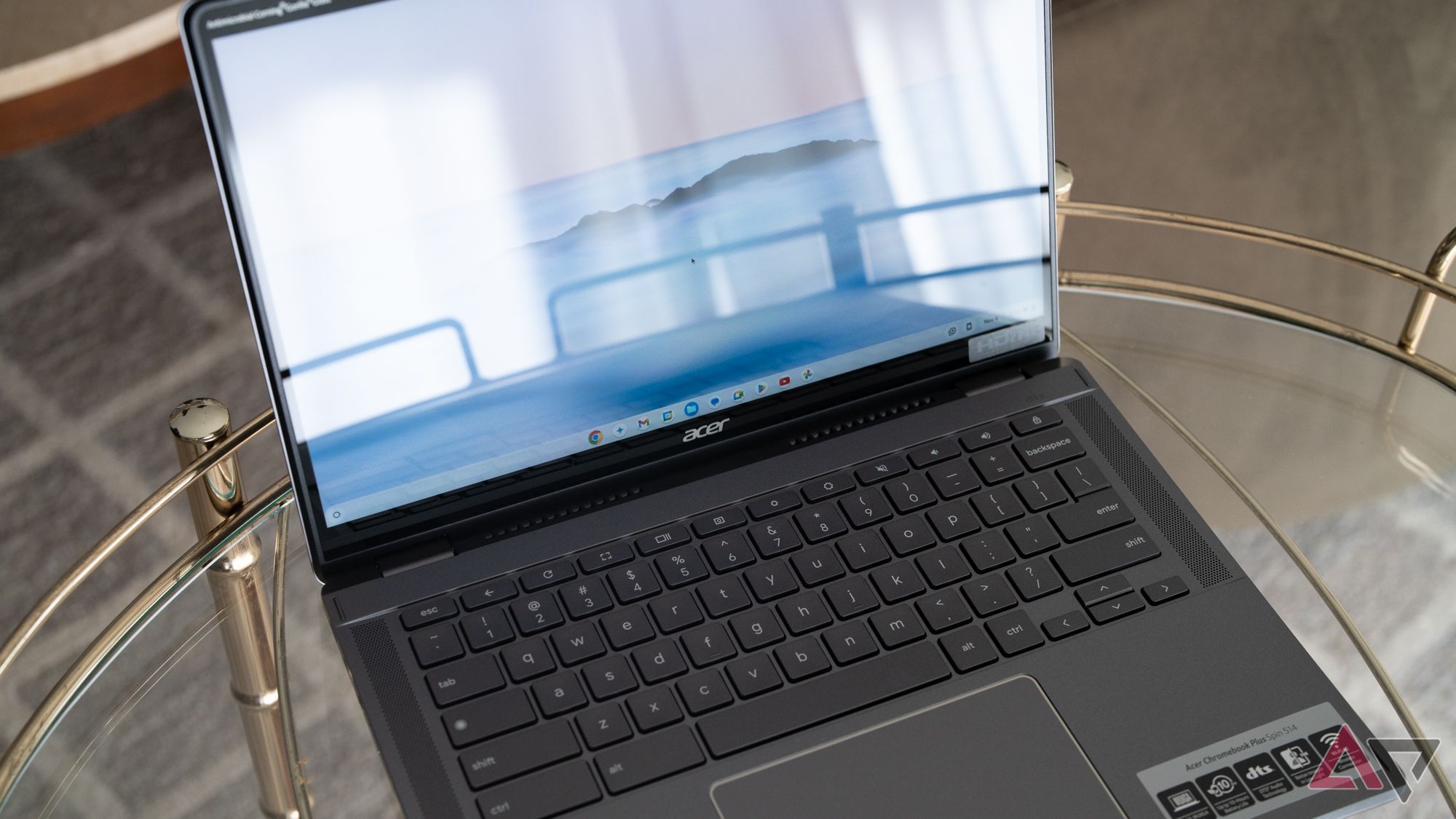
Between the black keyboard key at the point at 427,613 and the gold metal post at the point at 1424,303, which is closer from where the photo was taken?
the black keyboard key at the point at 427,613

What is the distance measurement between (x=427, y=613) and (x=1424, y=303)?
765 millimetres

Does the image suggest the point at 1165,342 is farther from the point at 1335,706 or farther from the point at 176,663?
the point at 176,663

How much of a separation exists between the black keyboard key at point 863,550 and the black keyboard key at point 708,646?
9 centimetres

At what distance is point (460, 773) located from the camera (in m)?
0.66

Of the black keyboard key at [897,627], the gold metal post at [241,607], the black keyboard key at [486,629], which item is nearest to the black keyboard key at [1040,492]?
the black keyboard key at [897,627]

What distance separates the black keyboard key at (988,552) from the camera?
748 millimetres

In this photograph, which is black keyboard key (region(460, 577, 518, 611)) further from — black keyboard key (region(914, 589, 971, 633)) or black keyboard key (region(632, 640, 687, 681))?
black keyboard key (region(914, 589, 971, 633))

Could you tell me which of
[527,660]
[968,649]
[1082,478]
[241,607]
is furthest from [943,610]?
[241,607]

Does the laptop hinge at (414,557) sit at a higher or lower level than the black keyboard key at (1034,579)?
higher

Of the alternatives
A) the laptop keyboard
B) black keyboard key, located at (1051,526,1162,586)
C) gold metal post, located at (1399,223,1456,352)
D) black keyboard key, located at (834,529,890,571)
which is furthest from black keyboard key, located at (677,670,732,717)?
gold metal post, located at (1399,223,1456,352)

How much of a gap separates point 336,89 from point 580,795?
1.24 ft

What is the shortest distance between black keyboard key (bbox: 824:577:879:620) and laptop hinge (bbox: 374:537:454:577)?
8.6 inches

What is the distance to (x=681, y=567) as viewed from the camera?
0.74 metres

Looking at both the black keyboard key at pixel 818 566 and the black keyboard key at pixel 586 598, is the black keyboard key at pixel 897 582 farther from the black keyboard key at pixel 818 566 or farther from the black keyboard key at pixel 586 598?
the black keyboard key at pixel 586 598
